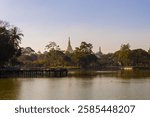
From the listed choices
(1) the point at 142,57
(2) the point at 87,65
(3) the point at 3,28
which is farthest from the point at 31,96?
(1) the point at 142,57

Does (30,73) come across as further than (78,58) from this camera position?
No

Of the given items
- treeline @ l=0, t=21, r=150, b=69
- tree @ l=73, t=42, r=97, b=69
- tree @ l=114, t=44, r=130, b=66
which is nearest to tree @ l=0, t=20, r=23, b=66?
treeline @ l=0, t=21, r=150, b=69

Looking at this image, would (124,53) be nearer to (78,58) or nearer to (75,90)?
(78,58)

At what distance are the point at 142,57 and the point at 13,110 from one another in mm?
98173

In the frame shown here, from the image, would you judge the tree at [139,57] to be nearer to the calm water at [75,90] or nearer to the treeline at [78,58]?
the treeline at [78,58]

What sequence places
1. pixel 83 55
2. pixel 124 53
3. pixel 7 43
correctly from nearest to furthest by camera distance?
pixel 7 43 < pixel 83 55 < pixel 124 53

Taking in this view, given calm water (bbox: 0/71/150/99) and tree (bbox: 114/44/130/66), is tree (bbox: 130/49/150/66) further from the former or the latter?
calm water (bbox: 0/71/150/99)

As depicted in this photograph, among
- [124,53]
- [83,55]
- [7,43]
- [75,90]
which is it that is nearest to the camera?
[75,90]

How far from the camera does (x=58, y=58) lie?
94.9 metres

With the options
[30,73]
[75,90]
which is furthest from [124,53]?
[75,90]

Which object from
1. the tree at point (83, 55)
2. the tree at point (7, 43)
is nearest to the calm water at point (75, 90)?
the tree at point (7, 43)

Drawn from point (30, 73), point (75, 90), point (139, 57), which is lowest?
point (75, 90)

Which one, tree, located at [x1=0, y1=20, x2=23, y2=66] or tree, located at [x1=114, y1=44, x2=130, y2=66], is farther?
tree, located at [x1=114, y1=44, x2=130, y2=66]

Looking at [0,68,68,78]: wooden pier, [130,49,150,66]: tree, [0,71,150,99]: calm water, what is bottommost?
[0,71,150,99]: calm water
